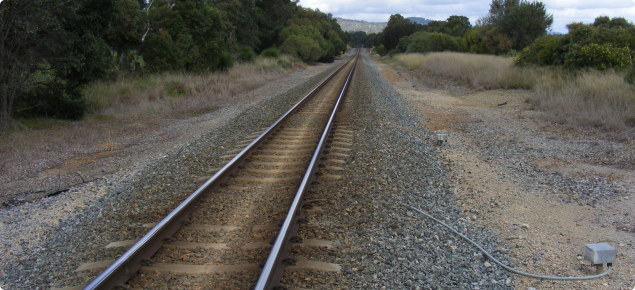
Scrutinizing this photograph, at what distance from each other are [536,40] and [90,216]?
19.8 m

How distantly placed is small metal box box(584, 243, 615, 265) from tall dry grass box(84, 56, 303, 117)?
11516 mm

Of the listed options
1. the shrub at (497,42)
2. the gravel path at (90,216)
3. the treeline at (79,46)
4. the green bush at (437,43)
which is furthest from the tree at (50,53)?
the green bush at (437,43)

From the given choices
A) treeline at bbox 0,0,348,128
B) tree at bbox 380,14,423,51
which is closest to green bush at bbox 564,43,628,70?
treeline at bbox 0,0,348,128

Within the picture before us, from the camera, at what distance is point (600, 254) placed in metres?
3.33

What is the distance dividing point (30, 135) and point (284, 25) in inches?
1640

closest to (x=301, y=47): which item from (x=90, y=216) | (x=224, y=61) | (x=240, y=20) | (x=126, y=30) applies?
(x=240, y=20)

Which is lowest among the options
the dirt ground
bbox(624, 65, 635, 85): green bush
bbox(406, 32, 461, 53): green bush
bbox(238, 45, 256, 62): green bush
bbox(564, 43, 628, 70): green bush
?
the dirt ground

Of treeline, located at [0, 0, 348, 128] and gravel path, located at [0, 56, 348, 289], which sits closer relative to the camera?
gravel path, located at [0, 56, 348, 289]

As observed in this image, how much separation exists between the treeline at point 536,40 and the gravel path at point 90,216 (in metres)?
12.3

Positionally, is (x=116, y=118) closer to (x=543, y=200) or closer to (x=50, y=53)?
(x=50, y=53)

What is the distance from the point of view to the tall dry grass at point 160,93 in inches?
485

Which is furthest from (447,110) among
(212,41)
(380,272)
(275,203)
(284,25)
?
(284,25)

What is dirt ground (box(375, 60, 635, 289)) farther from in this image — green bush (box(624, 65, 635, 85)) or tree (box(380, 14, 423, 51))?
tree (box(380, 14, 423, 51))

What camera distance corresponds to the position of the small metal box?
332cm
